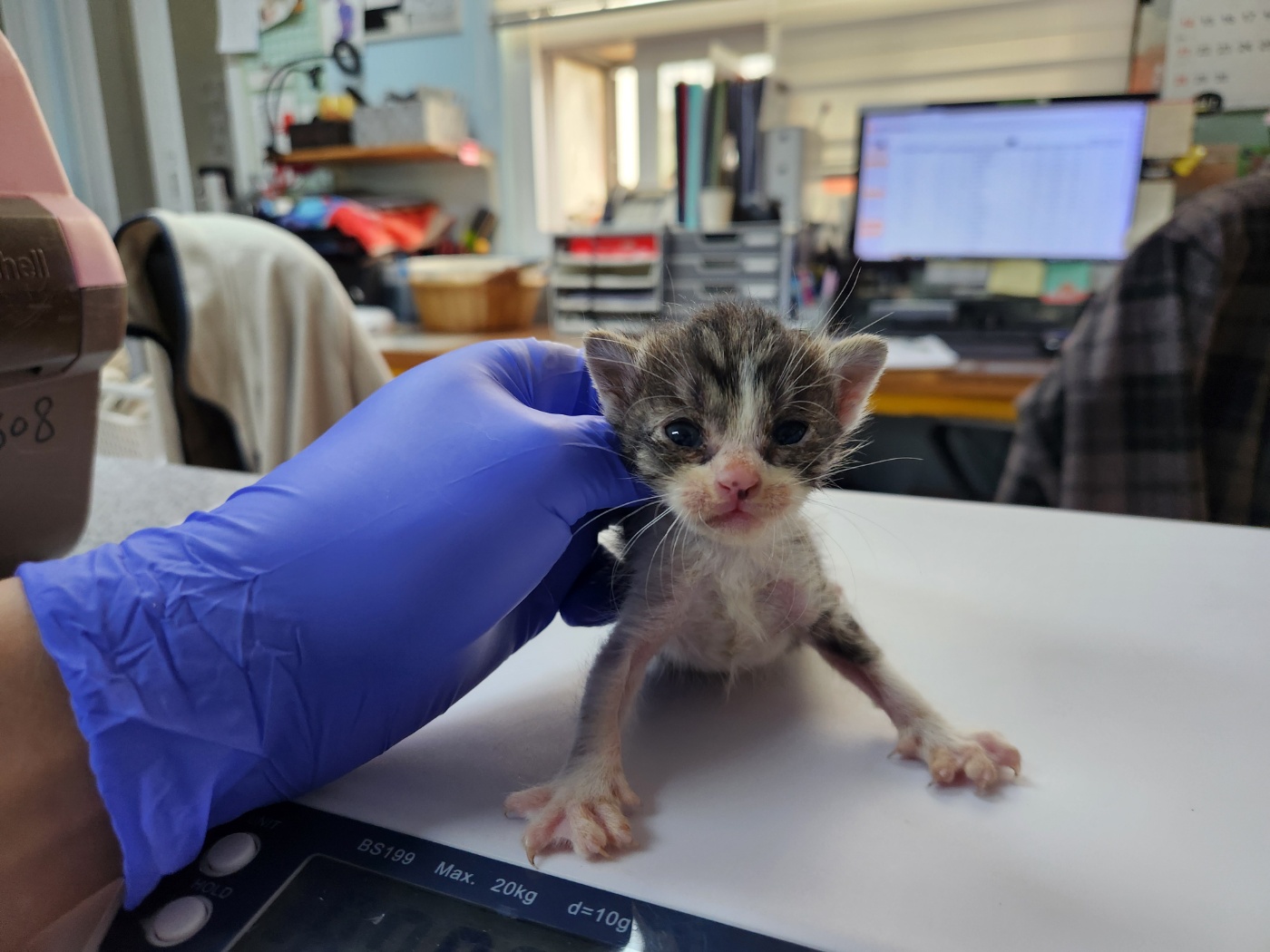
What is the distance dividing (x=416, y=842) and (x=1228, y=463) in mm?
1458

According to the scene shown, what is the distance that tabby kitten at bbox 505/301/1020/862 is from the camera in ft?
1.82

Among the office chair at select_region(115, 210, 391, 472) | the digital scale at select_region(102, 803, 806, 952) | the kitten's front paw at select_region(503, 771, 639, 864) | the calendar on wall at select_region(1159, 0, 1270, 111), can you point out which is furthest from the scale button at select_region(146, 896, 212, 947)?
the calendar on wall at select_region(1159, 0, 1270, 111)

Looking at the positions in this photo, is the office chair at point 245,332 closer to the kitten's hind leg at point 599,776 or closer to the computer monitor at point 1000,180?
the kitten's hind leg at point 599,776

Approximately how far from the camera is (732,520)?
573 millimetres

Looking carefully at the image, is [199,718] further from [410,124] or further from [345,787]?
[410,124]

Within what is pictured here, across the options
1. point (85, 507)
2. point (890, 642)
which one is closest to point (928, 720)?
point (890, 642)

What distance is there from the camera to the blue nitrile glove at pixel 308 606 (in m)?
0.46

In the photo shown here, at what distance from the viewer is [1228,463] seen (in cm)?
133

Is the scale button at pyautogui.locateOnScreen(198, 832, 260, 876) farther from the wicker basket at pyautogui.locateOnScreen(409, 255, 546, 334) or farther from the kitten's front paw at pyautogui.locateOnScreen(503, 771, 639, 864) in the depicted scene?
the wicker basket at pyautogui.locateOnScreen(409, 255, 546, 334)

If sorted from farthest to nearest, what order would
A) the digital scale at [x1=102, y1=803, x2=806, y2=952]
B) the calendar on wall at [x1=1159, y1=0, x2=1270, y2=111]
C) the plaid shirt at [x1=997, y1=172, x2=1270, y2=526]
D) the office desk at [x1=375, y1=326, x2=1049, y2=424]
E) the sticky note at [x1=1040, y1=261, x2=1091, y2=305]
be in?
the sticky note at [x1=1040, y1=261, x2=1091, y2=305] → the calendar on wall at [x1=1159, y1=0, x2=1270, y2=111] → the office desk at [x1=375, y1=326, x2=1049, y2=424] → the plaid shirt at [x1=997, y1=172, x2=1270, y2=526] → the digital scale at [x1=102, y1=803, x2=806, y2=952]

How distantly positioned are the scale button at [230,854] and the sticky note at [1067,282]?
2.41 metres

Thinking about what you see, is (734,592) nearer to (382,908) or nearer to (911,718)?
(911,718)

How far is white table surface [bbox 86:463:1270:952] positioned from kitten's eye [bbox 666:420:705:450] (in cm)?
21

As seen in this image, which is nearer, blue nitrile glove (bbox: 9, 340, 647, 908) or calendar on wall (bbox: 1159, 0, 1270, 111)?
blue nitrile glove (bbox: 9, 340, 647, 908)
